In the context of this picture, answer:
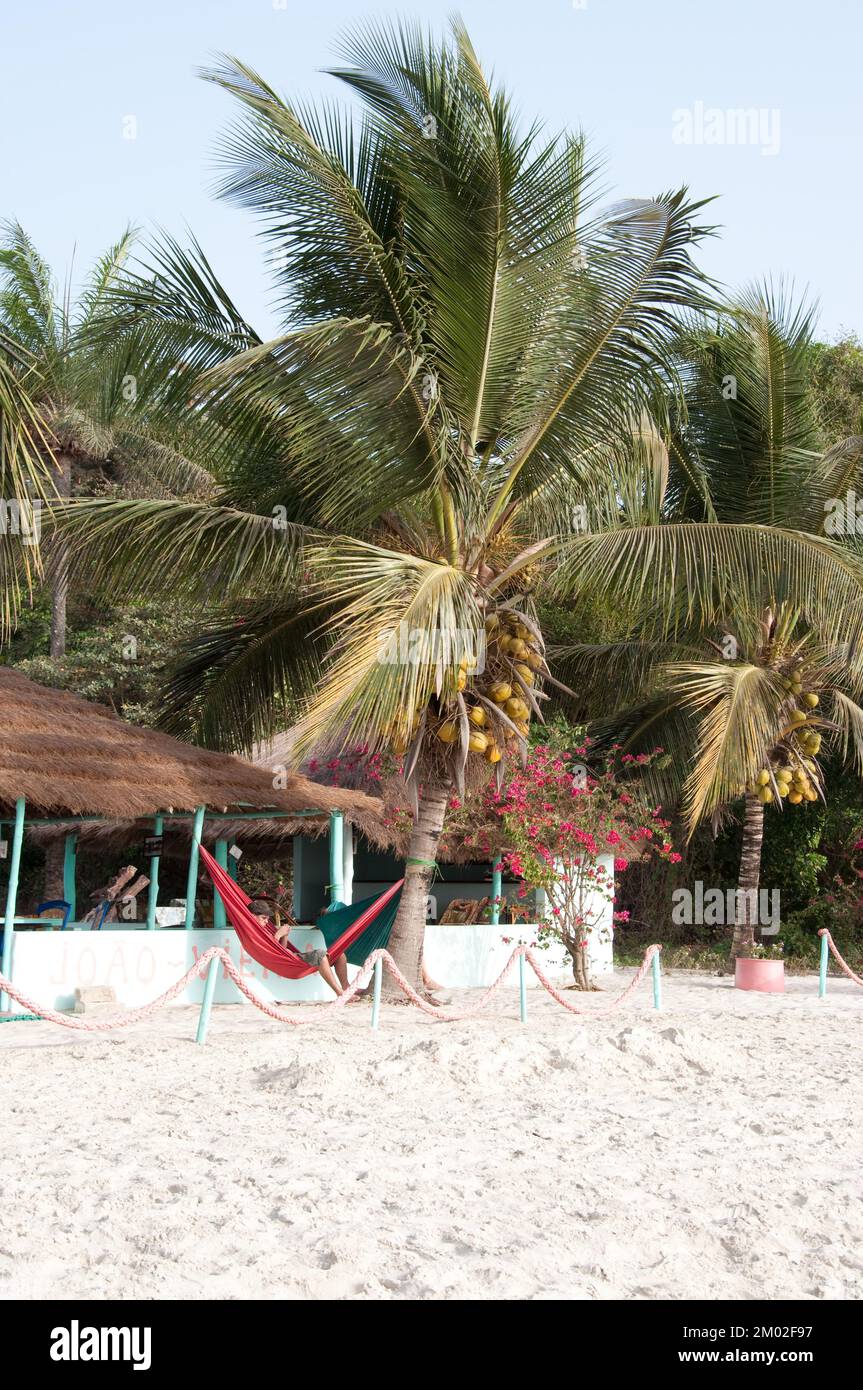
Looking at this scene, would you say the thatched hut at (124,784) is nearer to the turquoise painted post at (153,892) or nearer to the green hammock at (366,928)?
the turquoise painted post at (153,892)

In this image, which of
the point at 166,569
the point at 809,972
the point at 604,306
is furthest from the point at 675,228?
the point at 809,972

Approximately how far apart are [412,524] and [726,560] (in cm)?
238

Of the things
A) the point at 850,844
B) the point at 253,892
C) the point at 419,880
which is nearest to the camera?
the point at 419,880

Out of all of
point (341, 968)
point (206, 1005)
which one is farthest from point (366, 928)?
point (206, 1005)

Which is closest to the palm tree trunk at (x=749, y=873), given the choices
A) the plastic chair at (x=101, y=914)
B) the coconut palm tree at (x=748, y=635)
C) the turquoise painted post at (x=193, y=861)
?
the coconut palm tree at (x=748, y=635)

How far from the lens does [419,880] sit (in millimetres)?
10586

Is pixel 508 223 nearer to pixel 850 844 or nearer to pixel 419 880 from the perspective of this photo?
pixel 419 880

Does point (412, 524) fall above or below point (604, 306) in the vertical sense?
below

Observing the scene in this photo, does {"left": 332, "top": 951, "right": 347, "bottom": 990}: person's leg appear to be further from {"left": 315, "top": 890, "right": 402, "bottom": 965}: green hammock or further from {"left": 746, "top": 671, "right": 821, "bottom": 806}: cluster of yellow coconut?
{"left": 746, "top": 671, "right": 821, "bottom": 806}: cluster of yellow coconut

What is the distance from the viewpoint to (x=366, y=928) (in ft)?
35.4

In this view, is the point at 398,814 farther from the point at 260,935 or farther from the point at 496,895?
the point at 260,935

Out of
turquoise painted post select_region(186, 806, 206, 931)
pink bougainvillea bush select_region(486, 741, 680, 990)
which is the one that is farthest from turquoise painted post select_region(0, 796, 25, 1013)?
pink bougainvillea bush select_region(486, 741, 680, 990)

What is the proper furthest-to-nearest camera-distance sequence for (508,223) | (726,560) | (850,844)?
1. (850,844)
2. (726,560)
3. (508,223)

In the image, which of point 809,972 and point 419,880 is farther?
point 809,972
